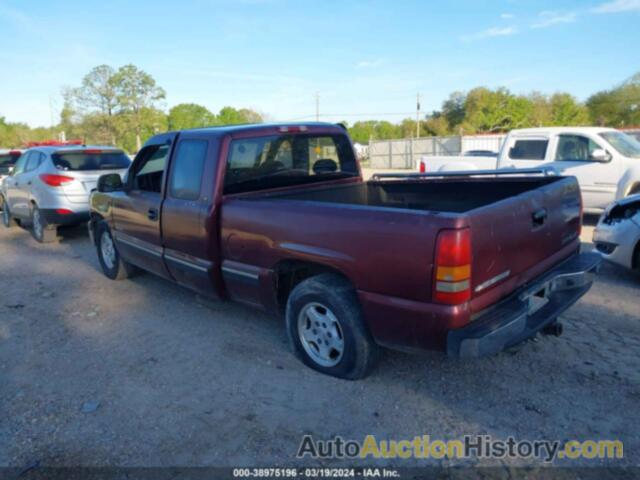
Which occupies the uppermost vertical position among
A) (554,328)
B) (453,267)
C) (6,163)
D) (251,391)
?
(6,163)

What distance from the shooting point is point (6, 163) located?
12281 mm

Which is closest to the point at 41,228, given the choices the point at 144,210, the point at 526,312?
the point at 144,210

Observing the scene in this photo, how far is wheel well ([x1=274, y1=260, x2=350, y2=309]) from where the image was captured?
12.3 feet

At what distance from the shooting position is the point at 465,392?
3.43 meters

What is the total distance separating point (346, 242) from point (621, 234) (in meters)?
3.81

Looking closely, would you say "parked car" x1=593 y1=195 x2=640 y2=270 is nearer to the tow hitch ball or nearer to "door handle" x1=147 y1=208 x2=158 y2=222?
the tow hitch ball

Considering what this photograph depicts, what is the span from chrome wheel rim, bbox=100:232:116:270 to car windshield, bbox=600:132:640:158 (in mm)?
8614

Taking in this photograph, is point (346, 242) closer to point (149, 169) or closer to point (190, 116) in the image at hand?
point (149, 169)

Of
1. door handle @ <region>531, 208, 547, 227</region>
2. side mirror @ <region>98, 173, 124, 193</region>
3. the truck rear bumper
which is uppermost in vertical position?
side mirror @ <region>98, 173, 124, 193</region>

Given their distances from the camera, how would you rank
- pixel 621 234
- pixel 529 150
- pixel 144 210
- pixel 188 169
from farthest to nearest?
pixel 529 150, pixel 621 234, pixel 144 210, pixel 188 169

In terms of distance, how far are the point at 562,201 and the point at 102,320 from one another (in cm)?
444

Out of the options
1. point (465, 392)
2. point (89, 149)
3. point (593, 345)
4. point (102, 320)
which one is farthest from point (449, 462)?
point (89, 149)

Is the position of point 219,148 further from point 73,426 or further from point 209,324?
point 73,426

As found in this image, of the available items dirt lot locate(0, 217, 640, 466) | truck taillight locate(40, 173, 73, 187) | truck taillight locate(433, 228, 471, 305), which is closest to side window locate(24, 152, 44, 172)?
truck taillight locate(40, 173, 73, 187)
